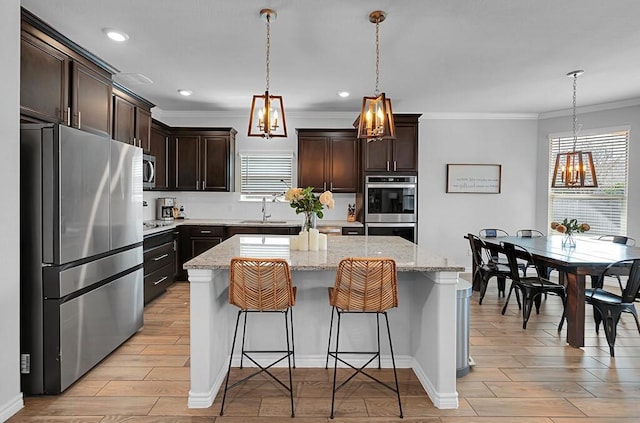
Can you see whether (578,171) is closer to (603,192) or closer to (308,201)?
(603,192)

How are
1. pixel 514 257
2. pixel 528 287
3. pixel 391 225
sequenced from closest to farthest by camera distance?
pixel 528 287 < pixel 514 257 < pixel 391 225

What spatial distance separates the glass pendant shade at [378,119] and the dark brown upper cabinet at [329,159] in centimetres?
322

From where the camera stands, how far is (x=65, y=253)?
252 centimetres

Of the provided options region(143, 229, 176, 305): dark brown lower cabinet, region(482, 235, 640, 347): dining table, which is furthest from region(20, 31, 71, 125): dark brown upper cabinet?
region(482, 235, 640, 347): dining table

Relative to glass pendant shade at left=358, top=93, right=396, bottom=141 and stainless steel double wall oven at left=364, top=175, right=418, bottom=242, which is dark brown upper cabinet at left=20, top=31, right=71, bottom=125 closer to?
glass pendant shade at left=358, top=93, right=396, bottom=141

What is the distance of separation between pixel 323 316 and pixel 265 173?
383 cm

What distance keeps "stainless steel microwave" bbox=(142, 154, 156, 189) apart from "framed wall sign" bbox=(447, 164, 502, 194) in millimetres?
4466

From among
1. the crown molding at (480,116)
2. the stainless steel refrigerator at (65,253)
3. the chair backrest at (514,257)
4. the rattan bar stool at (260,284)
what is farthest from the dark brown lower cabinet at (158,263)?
the crown molding at (480,116)

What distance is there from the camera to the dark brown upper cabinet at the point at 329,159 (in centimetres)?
601

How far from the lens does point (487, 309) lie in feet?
14.7

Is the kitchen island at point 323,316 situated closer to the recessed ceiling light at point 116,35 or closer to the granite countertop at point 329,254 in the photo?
the granite countertop at point 329,254

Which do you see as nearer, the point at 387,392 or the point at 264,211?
the point at 387,392
